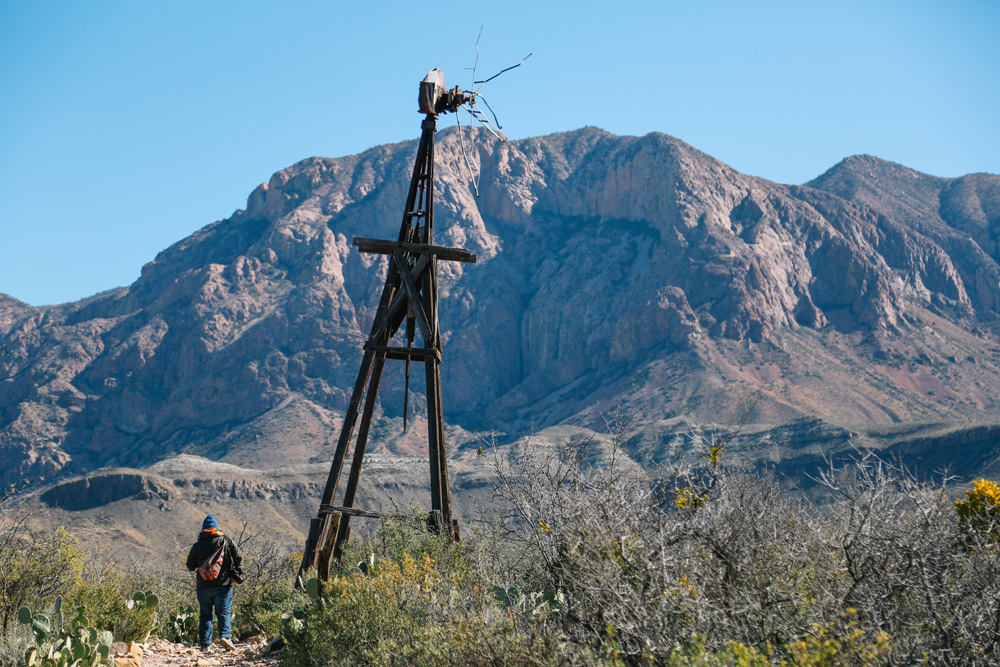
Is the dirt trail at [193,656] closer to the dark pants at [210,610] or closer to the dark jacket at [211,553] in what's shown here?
the dark pants at [210,610]

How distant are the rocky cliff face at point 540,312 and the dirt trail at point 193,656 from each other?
92959mm

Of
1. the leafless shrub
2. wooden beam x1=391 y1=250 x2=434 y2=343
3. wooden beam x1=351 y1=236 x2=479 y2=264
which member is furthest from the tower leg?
the leafless shrub

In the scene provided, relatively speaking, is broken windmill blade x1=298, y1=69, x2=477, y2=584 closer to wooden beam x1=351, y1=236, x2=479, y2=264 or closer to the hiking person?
wooden beam x1=351, y1=236, x2=479, y2=264

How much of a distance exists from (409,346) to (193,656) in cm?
382

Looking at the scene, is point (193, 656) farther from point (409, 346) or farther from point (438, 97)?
point (438, 97)

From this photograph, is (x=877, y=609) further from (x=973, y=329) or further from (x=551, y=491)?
(x=973, y=329)

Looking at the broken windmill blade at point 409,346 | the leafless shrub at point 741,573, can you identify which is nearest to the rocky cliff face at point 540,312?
the broken windmill blade at point 409,346

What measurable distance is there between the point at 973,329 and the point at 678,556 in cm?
14294

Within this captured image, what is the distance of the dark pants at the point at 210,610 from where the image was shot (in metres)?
9.93

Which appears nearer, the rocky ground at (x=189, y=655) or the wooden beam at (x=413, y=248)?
the rocky ground at (x=189, y=655)

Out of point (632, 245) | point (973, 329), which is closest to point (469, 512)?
point (632, 245)

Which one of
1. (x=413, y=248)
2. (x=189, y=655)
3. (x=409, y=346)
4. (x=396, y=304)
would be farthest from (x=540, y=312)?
(x=189, y=655)

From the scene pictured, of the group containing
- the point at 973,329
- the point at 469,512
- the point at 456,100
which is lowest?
the point at 469,512

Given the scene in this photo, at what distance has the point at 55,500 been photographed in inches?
3049
